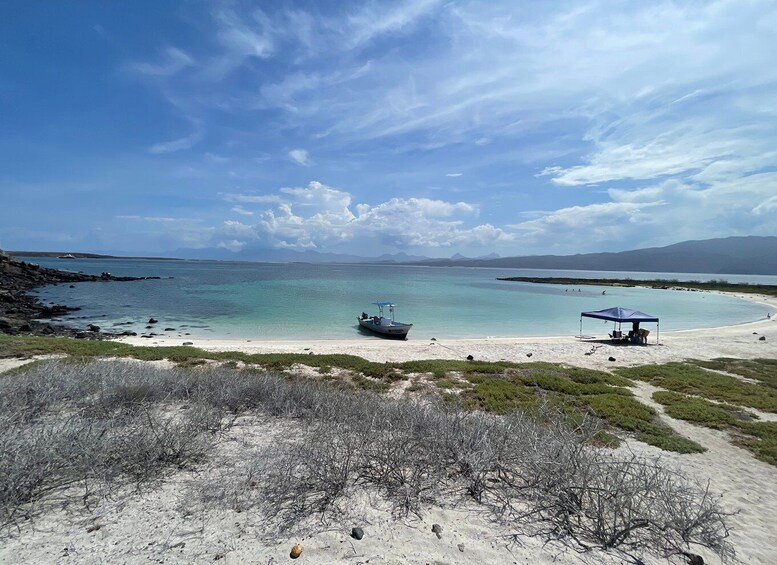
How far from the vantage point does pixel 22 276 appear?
5500 cm

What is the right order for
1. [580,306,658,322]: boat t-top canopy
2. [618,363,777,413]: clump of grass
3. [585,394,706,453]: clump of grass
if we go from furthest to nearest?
[580,306,658,322]: boat t-top canopy → [618,363,777,413]: clump of grass → [585,394,706,453]: clump of grass

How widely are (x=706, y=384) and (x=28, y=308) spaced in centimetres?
4397

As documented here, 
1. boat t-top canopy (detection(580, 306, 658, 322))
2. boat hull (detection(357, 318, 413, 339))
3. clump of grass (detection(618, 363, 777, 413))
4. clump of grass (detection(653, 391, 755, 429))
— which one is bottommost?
boat hull (detection(357, 318, 413, 339))

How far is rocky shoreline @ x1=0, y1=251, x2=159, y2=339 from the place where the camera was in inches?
863

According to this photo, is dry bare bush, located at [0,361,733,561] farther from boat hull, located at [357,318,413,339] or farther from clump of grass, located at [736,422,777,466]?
boat hull, located at [357,318,413,339]

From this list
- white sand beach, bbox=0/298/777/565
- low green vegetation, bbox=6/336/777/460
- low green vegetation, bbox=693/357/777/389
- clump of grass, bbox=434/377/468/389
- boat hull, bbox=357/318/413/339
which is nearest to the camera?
white sand beach, bbox=0/298/777/565

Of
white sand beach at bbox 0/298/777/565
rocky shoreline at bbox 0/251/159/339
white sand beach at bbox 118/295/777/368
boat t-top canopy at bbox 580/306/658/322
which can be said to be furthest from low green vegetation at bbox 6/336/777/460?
rocky shoreline at bbox 0/251/159/339

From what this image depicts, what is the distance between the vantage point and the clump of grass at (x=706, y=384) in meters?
10.0

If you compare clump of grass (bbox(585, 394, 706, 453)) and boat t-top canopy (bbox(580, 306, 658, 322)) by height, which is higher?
boat t-top canopy (bbox(580, 306, 658, 322))

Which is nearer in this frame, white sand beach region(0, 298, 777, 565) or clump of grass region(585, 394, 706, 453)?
white sand beach region(0, 298, 777, 565)

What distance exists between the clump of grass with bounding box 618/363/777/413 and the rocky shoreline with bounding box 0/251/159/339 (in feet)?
89.3

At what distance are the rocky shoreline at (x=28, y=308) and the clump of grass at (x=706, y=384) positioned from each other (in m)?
27.2

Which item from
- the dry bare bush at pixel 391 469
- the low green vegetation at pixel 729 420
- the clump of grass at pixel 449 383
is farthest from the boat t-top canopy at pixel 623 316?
the dry bare bush at pixel 391 469

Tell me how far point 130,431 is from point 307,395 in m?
3.02
